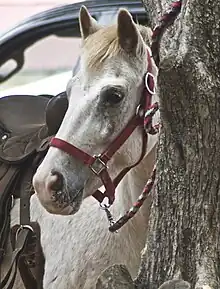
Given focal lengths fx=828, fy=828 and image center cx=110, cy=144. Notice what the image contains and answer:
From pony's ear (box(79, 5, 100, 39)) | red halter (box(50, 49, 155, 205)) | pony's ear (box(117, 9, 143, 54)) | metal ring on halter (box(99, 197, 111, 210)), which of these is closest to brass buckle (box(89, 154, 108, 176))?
red halter (box(50, 49, 155, 205))

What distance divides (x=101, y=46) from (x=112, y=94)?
6.2 inches

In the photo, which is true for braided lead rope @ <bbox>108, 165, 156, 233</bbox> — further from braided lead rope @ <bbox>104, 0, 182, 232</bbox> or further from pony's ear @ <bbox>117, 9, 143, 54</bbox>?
pony's ear @ <bbox>117, 9, 143, 54</bbox>

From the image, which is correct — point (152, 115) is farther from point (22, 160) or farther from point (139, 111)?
point (22, 160)

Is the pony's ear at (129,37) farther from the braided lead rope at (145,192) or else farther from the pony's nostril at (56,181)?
the pony's nostril at (56,181)

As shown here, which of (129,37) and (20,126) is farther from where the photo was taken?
(20,126)

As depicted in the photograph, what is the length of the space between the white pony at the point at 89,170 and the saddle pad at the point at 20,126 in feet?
1.10

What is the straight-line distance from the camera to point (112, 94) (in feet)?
7.79

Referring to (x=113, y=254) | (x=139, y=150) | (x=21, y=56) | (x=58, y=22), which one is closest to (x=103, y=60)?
(x=139, y=150)

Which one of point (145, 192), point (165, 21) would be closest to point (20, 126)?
point (145, 192)

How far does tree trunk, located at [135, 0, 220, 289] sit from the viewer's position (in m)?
1.77

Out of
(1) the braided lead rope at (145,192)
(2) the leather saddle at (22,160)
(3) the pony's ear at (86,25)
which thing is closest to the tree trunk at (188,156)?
(1) the braided lead rope at (145,192)

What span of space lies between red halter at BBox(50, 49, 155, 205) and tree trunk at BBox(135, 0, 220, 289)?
0.37 metres

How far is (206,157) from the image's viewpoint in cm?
185

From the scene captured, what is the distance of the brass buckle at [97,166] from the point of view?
93.3 inches
